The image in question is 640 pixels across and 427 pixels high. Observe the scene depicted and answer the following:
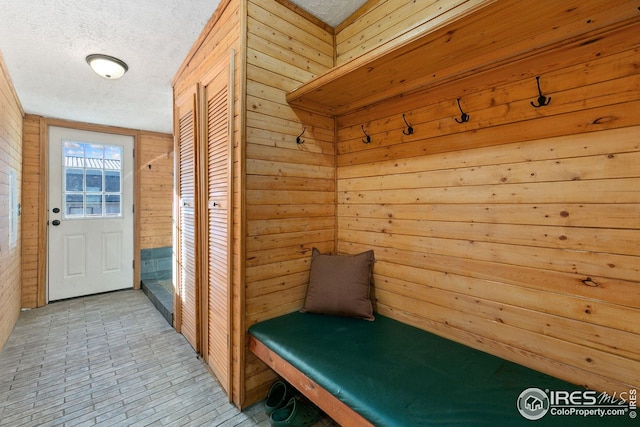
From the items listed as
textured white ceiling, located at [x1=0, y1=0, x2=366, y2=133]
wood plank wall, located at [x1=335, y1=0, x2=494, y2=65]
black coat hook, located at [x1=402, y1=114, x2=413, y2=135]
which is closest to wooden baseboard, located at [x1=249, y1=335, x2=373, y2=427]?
black coat hook, located at [x1=402, y1=114, x2=413, y2=135]

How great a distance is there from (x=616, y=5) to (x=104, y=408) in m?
3.03

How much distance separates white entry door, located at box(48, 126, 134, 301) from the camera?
3.46 metres

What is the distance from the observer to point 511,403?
3.38ft

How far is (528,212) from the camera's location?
1245mm

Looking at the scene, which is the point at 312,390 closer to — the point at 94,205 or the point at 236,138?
the point at 236,138

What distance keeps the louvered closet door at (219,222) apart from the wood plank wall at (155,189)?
2512 mm

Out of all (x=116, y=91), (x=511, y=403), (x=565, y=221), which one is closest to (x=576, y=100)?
(x=565, y=221)

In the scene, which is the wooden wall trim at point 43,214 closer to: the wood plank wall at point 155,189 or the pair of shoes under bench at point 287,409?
the wood plank wall at point 155,189

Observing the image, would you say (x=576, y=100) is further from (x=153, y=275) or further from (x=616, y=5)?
(x=153, y=275)

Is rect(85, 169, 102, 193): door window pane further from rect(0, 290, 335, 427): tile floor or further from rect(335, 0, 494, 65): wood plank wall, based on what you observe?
rect(335, 0, 494, 65): wood plank wall

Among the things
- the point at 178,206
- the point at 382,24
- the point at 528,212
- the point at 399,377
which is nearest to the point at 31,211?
the point at 178,206

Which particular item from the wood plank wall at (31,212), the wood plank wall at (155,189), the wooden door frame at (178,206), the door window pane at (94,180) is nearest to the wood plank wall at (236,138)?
the wooden door frame at (178,206)

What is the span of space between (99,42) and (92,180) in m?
2.28

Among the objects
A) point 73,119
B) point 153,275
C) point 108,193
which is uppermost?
point 73,119
